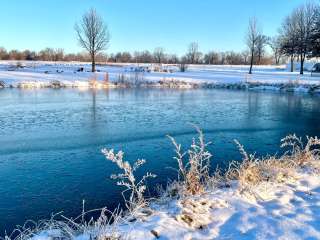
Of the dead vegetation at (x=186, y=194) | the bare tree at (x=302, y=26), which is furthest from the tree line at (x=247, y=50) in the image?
the dead vegetation at (x=186, y=194)

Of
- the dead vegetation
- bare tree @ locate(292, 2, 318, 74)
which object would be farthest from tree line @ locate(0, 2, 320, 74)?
the dead vegetation

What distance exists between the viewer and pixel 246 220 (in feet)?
15.1

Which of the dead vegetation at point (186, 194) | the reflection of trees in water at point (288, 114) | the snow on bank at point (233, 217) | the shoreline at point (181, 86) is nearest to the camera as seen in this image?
the snow on bank at point (233, 217)

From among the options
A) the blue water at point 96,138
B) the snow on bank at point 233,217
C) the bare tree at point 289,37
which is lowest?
the blue water at point 96,138

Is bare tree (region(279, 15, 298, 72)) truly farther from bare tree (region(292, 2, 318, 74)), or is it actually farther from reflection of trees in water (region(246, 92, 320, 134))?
reflection of trees in water (region(246, 92, 320, 134))

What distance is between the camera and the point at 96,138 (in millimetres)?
11609

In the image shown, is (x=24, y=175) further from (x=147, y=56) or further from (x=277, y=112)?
(x=147, y=56)

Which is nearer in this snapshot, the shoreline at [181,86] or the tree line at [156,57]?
the shoreline at [181,86]

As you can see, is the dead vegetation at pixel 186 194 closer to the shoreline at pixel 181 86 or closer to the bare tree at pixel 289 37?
the shoreline at pixel 181 86

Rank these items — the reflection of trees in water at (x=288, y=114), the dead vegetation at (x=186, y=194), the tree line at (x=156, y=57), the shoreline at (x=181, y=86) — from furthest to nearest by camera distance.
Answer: the tree line at (x=156, y=57)
the shoreline at (x=181, y=86)
the reflection of trees in water at (x=288, y=114)
the dead vegetation at (x=186, y=194)

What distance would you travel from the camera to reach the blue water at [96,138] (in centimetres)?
677

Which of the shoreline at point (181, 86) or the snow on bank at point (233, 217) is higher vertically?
the shoreline at point (181, 86)

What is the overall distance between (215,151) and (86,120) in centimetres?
665

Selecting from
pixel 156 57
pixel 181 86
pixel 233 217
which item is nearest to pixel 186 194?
pixel 233 217
